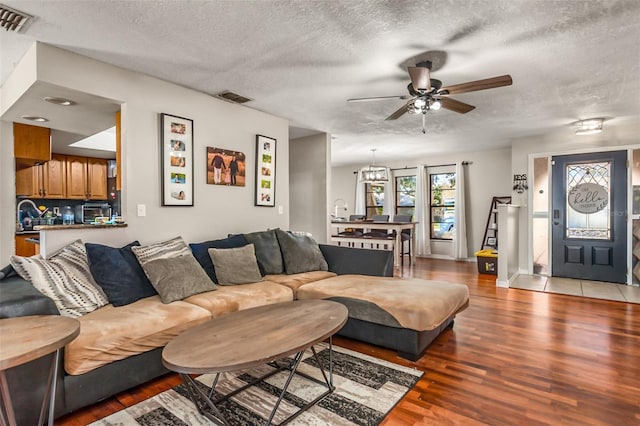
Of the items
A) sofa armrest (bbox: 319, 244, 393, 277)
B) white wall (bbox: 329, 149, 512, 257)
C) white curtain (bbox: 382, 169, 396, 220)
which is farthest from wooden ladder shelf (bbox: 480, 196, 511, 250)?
sofa armrest (bbox: 319, 244, 393, 277)

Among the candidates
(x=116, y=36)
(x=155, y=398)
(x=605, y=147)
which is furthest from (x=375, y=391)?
(x=605, y=147)

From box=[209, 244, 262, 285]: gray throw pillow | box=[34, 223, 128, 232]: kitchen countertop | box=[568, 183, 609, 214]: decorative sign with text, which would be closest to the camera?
box=[34, 223, 128, 232]: kitchen countertop

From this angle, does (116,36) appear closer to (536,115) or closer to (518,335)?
(518,335)

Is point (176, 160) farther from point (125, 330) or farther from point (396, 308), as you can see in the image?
point (396, 308)

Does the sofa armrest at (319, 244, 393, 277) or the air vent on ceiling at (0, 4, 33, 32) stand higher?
the air vent on ceiling at (0, 4, 33, 32)

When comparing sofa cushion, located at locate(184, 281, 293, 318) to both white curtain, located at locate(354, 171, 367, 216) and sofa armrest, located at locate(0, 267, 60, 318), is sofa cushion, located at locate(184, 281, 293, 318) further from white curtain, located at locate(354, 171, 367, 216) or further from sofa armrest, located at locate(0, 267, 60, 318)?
white curtain, located at locate(354, 171, 367, 216)

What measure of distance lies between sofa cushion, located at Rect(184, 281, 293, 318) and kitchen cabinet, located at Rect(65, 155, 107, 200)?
4803mm

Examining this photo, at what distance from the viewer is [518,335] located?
3.12 m

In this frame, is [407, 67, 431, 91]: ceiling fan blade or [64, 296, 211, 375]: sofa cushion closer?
[64, 296, 211, 375]: sofa cushion

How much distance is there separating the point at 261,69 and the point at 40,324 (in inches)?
98.7

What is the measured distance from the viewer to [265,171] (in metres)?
4.50

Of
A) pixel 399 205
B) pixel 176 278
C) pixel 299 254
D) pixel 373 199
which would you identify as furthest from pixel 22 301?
pixel 373 199

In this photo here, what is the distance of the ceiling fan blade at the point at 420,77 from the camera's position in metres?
2.60

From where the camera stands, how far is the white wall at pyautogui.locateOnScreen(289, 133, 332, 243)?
565 centimetres
